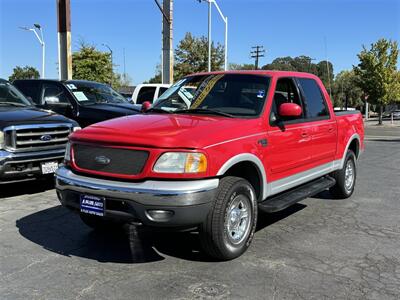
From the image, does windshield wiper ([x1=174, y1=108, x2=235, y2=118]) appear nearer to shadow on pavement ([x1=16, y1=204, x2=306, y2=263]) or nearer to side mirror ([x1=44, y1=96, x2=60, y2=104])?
shadow on pavement ([x1=16, y1=204, x2=306, y2=263])

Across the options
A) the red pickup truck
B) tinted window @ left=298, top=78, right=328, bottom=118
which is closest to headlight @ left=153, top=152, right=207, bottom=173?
the red pickup truck

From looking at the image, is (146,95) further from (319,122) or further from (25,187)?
(319,122)

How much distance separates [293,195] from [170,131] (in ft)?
6.57

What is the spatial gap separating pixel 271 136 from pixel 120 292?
88.5 inches

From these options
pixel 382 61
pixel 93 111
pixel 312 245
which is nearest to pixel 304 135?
pixel 312 245

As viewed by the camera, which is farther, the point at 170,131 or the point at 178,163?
the point at 170,131

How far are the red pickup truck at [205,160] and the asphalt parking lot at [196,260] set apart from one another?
1.11 ft

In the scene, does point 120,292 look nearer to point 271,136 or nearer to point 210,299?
point 210,299

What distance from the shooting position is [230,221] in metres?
4.26

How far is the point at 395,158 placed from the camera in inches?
488

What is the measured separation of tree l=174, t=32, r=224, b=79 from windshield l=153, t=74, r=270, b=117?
40.4 metres

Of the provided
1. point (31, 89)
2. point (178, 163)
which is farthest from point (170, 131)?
point (31, 89)

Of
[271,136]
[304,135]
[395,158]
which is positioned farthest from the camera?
[395,158]

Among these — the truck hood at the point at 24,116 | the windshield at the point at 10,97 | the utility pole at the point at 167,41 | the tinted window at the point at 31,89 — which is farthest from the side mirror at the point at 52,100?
the utility pole at the point at 167,41
